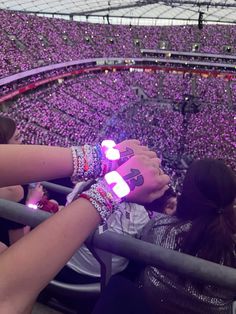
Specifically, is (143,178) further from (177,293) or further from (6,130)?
(6,130)

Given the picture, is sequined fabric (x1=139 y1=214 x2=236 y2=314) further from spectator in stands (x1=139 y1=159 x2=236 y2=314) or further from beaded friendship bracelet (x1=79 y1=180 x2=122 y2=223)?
beaded friendship bracelet (x1=79 y1=180 x2=122 y2=223)

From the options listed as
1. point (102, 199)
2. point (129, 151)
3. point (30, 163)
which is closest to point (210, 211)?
point (129, 151)

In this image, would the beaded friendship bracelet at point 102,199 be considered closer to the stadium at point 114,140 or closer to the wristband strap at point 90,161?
the stadium at point 114,140

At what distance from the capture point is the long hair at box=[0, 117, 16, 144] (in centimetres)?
265

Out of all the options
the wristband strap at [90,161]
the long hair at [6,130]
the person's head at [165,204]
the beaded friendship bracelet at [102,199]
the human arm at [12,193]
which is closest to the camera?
the beaded friendship bracelet at [102,199]

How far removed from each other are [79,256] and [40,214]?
785mm

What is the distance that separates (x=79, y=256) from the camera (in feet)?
7.64

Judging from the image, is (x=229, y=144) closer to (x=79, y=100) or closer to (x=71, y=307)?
(x=79, y=100)

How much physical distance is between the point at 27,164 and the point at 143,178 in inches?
17.6

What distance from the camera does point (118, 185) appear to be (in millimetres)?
1345

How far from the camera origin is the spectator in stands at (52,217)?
3.33 ft

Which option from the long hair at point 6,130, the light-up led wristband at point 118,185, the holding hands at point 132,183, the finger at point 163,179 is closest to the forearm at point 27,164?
the holding hands at point 132,183

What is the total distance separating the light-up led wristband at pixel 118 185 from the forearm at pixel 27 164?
231 mm

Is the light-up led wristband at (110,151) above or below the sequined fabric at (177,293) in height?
above
